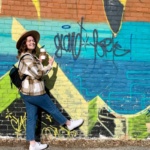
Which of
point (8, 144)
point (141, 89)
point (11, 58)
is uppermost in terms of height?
point (11, 58)

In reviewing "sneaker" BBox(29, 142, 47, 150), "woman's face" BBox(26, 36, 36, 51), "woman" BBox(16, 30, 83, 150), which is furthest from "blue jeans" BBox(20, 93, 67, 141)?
"woman's face" BBox(26, 36, 36, 51)

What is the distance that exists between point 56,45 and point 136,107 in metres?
1.53

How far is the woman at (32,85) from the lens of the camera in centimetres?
449

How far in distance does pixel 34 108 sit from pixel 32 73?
Result: 532 millimetres

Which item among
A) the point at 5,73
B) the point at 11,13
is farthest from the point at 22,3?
the point at 5,73

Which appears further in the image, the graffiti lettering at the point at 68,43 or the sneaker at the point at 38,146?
the graffiti lettering at the point at 68,43

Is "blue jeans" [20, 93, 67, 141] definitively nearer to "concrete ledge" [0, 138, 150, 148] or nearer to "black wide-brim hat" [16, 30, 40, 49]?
"concrete ledge" [0, 138, 150, 148]

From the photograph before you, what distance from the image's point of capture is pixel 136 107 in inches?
204

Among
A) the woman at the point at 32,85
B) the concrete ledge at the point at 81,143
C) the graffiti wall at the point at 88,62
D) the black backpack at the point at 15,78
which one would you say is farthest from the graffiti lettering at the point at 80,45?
the concrete ledge at the point at 81,143

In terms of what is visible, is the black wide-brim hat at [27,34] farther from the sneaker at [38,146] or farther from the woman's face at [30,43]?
the sneaker at [38,146]

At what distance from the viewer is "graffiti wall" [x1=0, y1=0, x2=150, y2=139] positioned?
4871 millimetres

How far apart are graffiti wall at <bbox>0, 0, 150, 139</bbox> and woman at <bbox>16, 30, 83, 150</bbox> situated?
10.1 inches

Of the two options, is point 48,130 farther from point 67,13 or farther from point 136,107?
point 67,13

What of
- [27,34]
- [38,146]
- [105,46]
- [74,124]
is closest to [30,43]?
[27,34]
